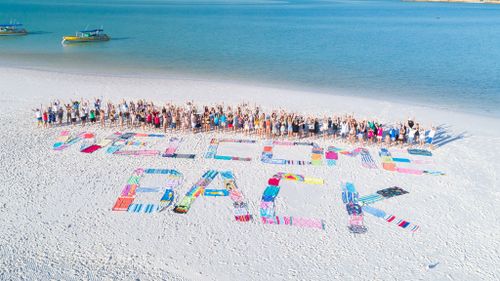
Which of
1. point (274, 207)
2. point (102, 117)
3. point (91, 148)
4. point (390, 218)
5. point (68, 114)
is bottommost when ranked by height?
point (390, 218)

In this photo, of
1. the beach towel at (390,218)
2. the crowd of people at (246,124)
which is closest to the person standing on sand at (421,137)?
the crowd of people at (246,124)

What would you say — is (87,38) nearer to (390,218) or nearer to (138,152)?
(138,152)

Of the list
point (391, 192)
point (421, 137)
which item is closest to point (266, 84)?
point (421, 137)

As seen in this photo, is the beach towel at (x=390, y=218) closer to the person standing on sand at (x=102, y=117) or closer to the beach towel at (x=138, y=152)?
the beach towel at (x=138, y=152)

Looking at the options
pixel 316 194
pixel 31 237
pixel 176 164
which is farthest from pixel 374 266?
pixel 31 237

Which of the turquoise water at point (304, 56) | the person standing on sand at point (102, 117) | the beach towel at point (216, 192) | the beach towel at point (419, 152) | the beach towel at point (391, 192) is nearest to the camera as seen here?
the beach towel at point (216, 192)
